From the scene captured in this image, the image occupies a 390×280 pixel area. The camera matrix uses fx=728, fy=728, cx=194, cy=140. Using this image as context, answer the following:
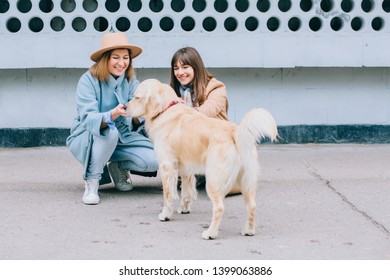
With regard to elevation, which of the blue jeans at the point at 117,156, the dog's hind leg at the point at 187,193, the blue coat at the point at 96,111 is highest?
the blue coat at the point at 96,111

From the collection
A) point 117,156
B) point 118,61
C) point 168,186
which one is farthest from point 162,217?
point 118,61

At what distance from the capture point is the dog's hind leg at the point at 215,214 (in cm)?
478

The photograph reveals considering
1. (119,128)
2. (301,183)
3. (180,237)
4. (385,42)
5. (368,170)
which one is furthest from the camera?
(385,42)

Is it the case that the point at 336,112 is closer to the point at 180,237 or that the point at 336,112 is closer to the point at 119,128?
the point at 119,128

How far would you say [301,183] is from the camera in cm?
670

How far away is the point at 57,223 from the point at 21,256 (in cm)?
84

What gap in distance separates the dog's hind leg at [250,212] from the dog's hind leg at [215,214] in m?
0.18

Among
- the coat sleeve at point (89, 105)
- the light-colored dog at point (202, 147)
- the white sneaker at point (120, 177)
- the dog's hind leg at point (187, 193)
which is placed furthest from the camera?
the white sneaker at point (120, 177)

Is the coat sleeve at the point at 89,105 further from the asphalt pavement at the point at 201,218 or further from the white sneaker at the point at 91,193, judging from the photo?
the asphalt pavement at the point at 201,218

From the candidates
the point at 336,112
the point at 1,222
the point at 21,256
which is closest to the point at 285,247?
the point at 21,256

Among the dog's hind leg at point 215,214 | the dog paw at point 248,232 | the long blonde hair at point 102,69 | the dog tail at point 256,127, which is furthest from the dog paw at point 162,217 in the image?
the long blonde hair at point 102,69

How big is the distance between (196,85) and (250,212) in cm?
156

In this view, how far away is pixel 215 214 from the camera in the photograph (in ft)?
15.7

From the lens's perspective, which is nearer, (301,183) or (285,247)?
(285,247)
